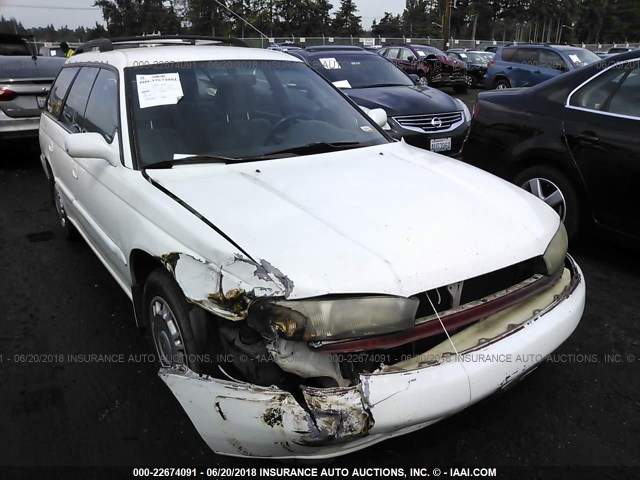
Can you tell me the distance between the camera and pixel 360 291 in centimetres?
176

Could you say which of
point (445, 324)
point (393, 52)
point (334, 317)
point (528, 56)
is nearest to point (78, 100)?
point (334, 317)

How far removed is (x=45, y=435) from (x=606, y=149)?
12.7 ft

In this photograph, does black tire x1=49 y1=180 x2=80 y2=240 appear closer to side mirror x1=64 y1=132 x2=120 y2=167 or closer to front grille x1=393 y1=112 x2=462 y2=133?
side mirror x1=64 y1=132 x2=120 y2=167

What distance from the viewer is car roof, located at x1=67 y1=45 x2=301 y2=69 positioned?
9.77ft

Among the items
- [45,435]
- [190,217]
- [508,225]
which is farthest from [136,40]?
[508,225]

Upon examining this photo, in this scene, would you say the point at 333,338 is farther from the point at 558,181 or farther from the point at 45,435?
the point at 558,181

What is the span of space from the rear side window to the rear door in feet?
43.7

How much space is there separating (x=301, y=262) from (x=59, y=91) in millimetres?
3482

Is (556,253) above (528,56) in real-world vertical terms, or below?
below

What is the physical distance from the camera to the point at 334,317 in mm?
1720

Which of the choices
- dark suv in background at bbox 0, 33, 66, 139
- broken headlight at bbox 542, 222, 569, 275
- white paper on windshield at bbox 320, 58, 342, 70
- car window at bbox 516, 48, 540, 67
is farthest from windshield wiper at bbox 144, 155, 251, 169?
car window at bbox 516, 48, 540, 67

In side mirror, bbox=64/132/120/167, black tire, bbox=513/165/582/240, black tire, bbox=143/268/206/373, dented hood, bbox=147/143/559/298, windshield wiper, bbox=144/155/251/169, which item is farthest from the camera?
black tire, bbox=513/165/582/240

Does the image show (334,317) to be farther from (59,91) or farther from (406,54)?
(406,54)

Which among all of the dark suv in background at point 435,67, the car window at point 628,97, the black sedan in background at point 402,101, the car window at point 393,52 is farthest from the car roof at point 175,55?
the car window at point 393,52
